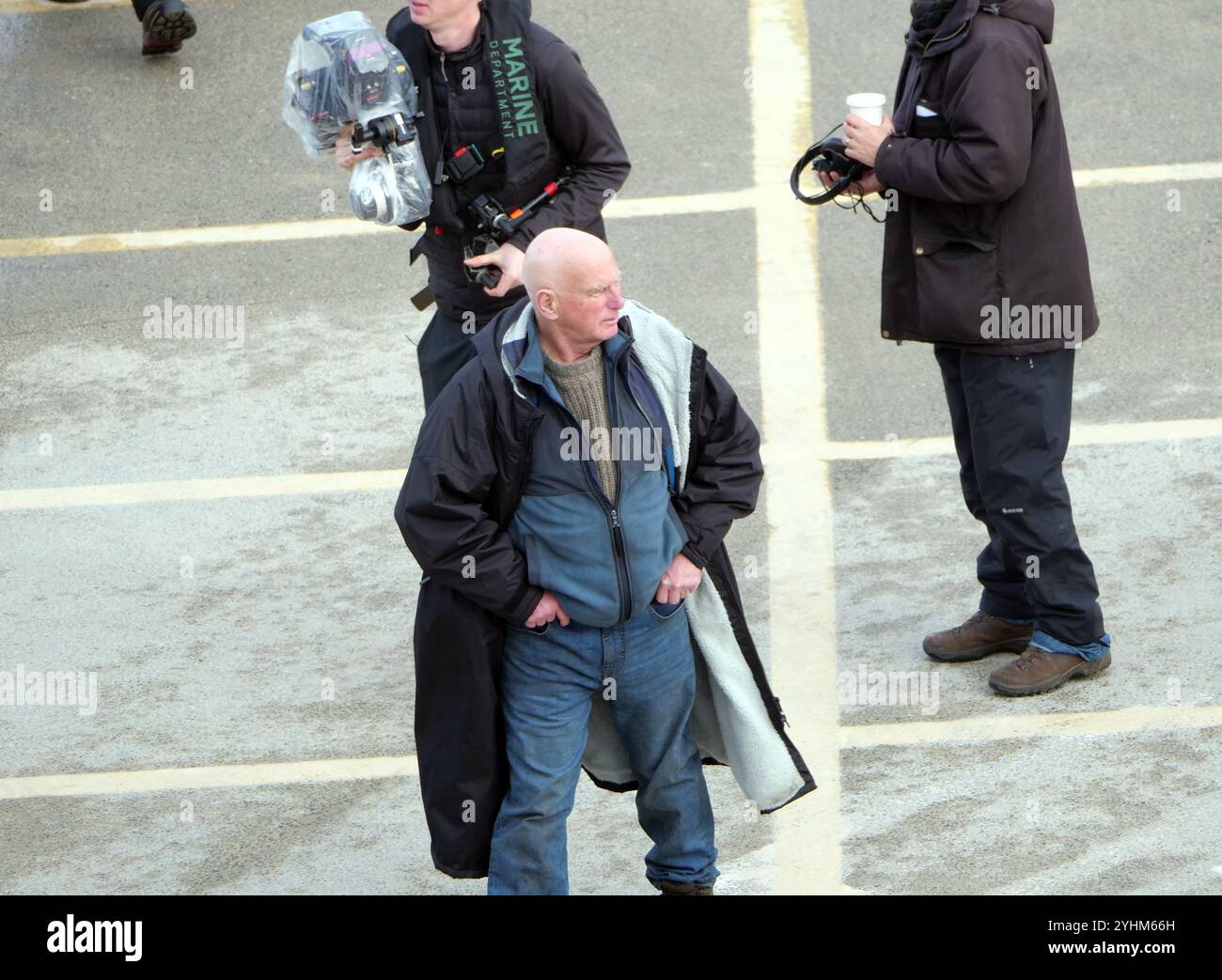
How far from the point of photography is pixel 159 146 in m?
10.6

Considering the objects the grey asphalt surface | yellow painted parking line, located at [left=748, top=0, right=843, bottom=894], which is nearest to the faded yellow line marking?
the grey asphalt surface

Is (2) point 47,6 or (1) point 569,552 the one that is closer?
(1) point 569,552

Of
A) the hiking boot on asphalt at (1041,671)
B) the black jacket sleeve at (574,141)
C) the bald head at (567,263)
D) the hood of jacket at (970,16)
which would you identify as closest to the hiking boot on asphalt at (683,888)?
the hiking boot on asphalt at (1041,671)

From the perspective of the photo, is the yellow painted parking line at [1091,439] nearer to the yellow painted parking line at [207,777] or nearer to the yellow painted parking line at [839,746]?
the yellow painted parking line at [839,746]

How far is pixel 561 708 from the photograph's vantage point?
4.52 metres

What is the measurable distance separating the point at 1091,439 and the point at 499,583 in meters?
3.85

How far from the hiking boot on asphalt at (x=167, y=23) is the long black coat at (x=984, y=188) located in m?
6.47

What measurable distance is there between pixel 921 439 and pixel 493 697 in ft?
11.7

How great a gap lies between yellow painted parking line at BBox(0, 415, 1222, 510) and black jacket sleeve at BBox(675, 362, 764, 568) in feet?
9.00

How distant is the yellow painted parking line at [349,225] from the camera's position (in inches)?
370

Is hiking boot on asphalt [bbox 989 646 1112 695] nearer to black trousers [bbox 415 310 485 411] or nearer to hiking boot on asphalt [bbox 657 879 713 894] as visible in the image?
hiking boot on asphalt [bbox 657 879 713 894]

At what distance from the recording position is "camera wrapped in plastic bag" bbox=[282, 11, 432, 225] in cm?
555

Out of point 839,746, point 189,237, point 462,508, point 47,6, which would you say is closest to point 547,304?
point 462,508

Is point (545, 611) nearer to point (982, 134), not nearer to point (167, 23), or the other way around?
point (982, 134)
